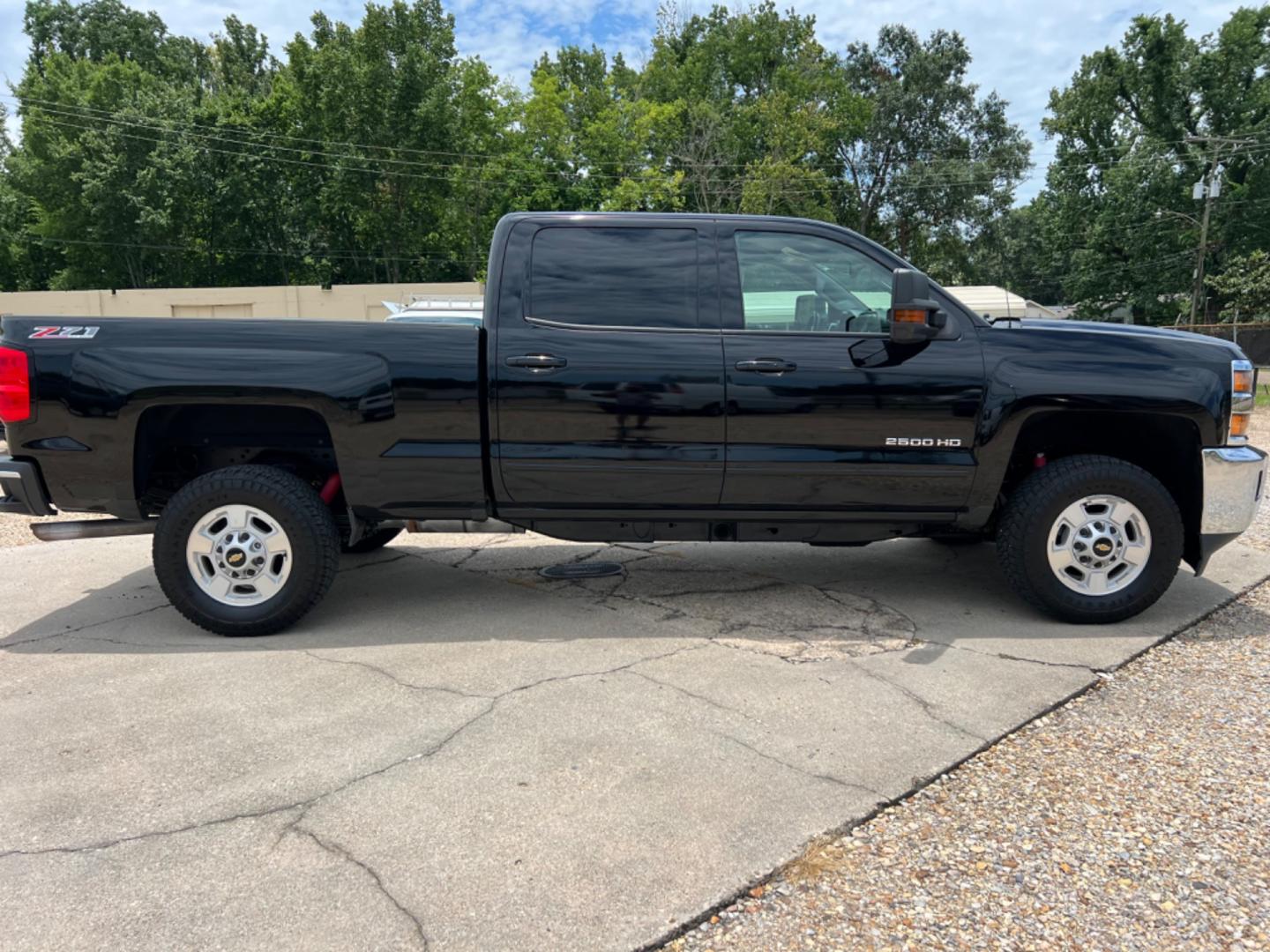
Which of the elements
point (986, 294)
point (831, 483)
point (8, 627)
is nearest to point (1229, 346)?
point (831, 483)

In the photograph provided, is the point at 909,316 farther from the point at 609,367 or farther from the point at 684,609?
the point at 684,609

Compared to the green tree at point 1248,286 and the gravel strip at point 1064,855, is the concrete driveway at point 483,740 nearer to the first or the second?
the gravel strip at point 1064,855

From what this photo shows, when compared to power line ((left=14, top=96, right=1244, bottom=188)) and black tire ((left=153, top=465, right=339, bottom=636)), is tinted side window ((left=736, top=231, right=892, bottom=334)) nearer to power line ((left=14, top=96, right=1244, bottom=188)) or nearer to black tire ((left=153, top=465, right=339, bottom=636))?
black tire ((left=153, top=465, right=339, bottom=636))

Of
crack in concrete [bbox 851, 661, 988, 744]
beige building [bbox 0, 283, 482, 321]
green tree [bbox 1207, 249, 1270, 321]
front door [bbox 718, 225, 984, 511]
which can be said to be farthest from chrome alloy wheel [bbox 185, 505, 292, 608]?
green tree [bbox 1207, 249, 1270, 321]

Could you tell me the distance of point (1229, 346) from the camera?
4.34 metres

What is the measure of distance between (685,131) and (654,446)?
151ft

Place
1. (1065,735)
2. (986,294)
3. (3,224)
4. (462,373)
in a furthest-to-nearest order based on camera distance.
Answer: (3,224), (986,294), (462,373), (1065,735)

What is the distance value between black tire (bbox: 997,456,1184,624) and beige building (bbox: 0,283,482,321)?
28884 millimetres

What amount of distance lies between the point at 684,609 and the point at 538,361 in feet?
5.29

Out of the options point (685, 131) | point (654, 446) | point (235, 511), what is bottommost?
point (235, 511)

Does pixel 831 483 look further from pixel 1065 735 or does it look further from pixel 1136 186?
pixel 1136 186

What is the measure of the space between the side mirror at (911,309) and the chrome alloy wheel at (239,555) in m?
3.13

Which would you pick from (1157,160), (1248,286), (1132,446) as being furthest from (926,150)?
(1132,446)

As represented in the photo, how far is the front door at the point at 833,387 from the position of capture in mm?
4184
